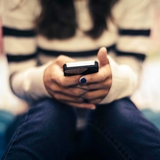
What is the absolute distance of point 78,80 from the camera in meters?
0.49

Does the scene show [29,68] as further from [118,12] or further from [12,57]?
[118,12]

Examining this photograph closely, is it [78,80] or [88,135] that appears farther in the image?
[88,135]

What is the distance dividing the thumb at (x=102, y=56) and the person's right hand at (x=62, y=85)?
0.06m

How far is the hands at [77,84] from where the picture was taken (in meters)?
0.50

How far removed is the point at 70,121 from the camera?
58 cm

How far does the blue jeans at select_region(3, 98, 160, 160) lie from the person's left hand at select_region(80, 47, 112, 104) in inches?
2.0

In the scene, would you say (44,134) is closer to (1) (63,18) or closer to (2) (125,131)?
(2) (125,131)

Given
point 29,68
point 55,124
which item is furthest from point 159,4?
point 55,124

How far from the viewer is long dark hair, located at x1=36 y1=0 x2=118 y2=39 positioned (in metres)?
0.65

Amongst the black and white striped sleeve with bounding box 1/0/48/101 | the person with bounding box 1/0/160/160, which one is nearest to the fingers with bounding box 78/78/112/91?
the person with bounding box 1/0/160/160

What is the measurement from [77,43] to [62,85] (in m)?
0.19

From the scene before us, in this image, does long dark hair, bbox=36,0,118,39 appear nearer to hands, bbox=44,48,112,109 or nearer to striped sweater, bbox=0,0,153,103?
striped sweater, bbox=0,0,153,103

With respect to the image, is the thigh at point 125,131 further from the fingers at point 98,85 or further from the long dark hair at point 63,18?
the long dark hair at point 63,18

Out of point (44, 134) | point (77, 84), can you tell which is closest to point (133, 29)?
point (77, 84)
